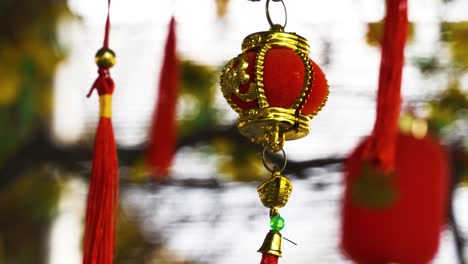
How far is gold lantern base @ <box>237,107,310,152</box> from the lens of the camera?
95cm

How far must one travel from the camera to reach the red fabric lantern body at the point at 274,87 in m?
0.95

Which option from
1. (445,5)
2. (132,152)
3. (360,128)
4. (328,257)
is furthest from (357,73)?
(132,152)

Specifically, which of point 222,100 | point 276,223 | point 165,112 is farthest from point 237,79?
point 222,100

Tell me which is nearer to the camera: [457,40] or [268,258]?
[268,258]

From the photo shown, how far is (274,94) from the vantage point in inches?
37.4

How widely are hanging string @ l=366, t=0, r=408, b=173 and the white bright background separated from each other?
2.30ft

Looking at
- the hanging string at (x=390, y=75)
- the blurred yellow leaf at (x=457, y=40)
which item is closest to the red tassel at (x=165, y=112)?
the hanging string at (x=390, y=75)

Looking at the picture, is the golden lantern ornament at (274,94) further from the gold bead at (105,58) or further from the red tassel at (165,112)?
the red tassel at (165,112)

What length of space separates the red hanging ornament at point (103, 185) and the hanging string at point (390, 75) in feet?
1.04

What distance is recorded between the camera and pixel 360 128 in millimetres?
1805

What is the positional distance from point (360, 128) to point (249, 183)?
254 mm

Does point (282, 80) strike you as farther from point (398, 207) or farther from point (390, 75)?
point (398, 207)

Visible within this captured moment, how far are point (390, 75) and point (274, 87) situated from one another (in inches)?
5.8

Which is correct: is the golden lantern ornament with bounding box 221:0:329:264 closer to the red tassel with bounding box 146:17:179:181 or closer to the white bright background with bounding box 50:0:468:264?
the red tassel with bounding box 146:17:179:181
